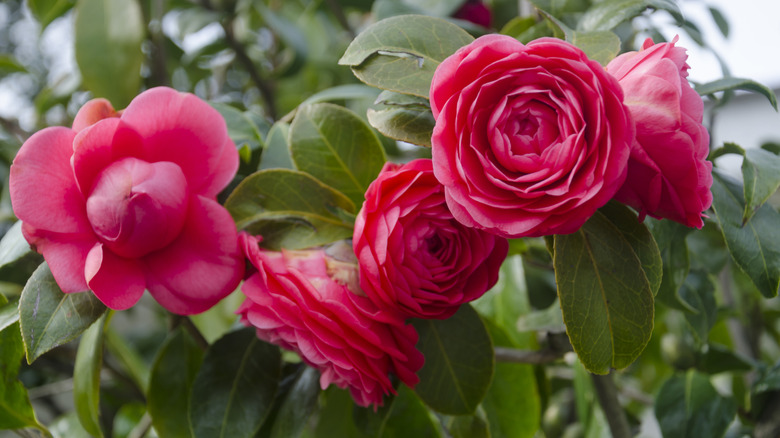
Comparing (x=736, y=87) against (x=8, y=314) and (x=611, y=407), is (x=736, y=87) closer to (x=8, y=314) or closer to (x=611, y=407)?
(x=611, y=407)

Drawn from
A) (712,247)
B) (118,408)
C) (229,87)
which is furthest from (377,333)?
(229,87)

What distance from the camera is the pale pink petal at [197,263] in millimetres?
391

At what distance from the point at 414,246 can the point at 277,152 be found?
201 millimetres

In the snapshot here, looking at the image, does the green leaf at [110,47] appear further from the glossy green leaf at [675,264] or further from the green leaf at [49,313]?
the glossy green leaf at [675,264]

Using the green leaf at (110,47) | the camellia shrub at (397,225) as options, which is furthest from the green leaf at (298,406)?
the green leaf at (110,47)

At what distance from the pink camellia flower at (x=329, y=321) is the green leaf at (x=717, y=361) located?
Answer: 0.48m

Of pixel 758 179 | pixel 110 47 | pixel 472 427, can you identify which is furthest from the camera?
pixel 110 47

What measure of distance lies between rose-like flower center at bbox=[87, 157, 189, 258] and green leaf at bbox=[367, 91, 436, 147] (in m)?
0.13

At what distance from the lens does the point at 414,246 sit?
37 centimetres

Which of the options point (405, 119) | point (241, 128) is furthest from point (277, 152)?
point (405, 119)

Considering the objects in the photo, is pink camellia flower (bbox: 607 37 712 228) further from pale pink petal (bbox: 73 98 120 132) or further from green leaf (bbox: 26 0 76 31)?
green leaf (bbox: 26 0 76 31)

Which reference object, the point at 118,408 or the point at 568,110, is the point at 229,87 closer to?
the point at 118,408

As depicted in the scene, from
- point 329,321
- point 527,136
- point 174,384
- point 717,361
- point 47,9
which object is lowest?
point 717,361

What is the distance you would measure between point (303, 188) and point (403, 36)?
13 cm
